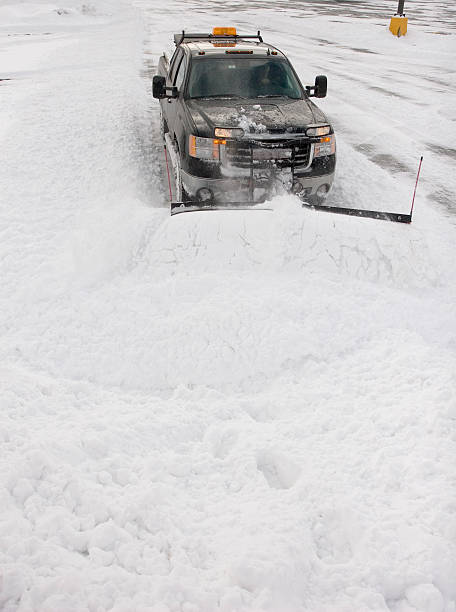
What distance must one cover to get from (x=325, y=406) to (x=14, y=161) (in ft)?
19.8

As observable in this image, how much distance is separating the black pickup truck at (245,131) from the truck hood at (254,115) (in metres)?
0.01

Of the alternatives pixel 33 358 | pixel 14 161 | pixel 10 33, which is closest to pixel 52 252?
pixel 33 358

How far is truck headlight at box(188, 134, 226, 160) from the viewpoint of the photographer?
5355 millimetres

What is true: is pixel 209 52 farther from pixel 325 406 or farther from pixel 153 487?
pixel 153 487

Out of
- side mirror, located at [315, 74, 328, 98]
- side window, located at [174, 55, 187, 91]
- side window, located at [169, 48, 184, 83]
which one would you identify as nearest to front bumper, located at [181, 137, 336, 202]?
side mirror, located at [315, 74, 328, 98]

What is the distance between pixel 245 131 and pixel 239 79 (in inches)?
60.1

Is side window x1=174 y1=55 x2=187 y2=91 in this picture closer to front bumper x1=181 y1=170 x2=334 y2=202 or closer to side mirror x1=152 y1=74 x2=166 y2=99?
side mirror x1=152 y1=74 x2=166 y2=99

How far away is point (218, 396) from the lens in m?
3.53

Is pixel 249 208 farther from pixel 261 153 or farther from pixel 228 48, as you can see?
pixel 228 48

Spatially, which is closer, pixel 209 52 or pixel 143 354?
pixel 143 354

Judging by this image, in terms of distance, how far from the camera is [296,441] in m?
3.04

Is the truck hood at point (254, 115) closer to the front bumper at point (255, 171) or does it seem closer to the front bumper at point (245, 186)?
the front bumper at point (255, 171)

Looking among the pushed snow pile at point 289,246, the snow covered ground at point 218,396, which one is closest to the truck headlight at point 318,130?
the snow covered ground at point 218,396

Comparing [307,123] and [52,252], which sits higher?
[307,123]
